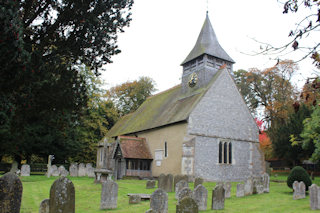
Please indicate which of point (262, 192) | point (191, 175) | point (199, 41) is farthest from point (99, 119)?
point (262, 192)

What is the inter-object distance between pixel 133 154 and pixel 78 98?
16.2 m

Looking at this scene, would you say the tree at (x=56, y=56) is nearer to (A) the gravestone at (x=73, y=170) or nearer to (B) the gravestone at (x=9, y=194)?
(B) the gravestone at (x=9, y=194)

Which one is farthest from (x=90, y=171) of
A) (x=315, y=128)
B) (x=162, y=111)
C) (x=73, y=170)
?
(x=315, y=128)

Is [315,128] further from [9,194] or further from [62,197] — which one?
[9,194]

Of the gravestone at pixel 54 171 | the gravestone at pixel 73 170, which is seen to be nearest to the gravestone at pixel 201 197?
the gravestone at pixel 73 170

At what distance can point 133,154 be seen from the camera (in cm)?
2700

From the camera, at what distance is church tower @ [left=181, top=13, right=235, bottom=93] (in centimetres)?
2734

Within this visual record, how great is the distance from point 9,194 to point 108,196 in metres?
5.45

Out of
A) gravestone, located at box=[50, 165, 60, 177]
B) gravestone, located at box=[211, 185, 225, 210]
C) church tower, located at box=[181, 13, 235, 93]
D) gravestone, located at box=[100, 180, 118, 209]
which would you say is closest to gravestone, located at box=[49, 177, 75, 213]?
gravestone, located at box=[100, 180, 118, 209]

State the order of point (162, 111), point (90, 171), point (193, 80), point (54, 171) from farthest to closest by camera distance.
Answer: point (90, 171)
point (54, 171)
point (162, 111)
point (193, 80)

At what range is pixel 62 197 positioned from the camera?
757 cm

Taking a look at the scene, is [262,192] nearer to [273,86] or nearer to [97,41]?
[97,41]

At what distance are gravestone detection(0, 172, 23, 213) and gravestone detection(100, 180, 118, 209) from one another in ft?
16.9

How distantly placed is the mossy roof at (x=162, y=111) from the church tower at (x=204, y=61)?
0.73 m
